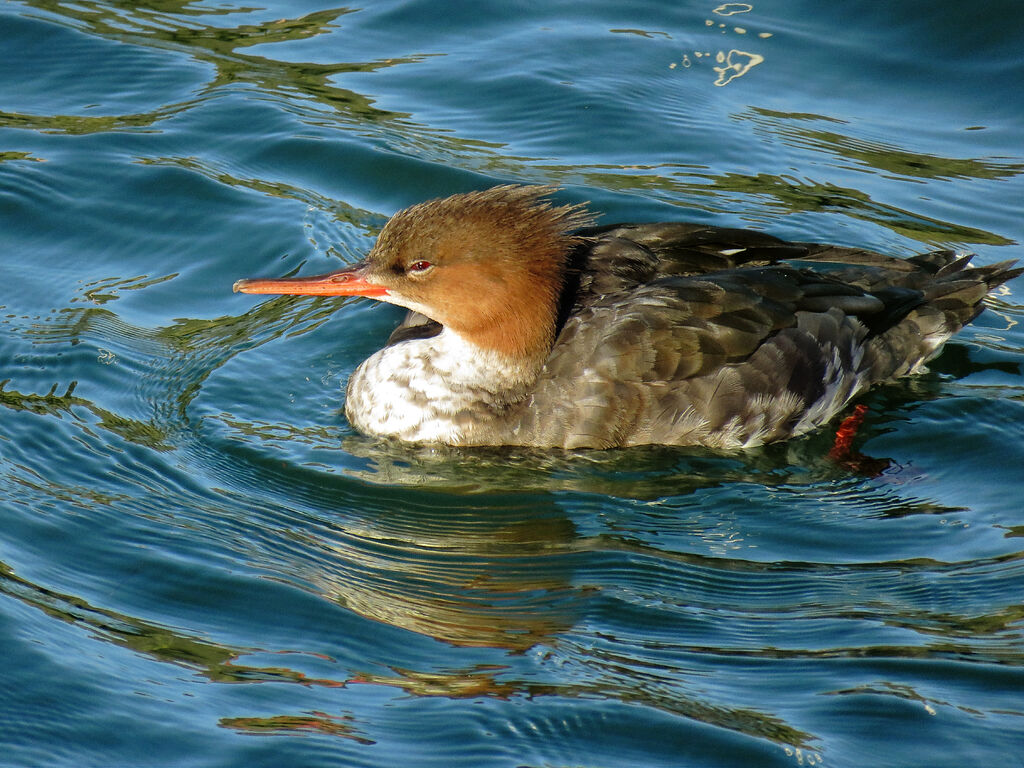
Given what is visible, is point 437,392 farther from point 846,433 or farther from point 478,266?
point 846,433

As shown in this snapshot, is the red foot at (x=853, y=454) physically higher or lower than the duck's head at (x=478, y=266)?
lower

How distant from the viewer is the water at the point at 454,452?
4996 millimetres

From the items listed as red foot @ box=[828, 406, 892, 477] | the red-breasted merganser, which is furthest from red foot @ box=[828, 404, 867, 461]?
the red-breasted merganser

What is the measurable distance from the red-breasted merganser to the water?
20 centimetres

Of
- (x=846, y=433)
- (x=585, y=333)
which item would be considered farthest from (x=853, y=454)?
(x=585, y=333)

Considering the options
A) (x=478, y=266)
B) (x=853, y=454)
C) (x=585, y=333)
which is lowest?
(x=853, y=454)

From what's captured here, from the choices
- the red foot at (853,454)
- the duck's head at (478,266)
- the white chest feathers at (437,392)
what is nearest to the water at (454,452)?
the red foot at (853,454)

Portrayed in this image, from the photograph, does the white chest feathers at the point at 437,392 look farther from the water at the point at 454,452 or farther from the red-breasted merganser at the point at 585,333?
the water at the point at 454,452

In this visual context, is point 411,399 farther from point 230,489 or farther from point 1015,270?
point 1015,270

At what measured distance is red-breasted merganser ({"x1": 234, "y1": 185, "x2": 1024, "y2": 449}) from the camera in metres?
6.92

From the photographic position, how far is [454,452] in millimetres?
7168

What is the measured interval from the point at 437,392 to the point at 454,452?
34cm

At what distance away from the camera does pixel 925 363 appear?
7.94 m

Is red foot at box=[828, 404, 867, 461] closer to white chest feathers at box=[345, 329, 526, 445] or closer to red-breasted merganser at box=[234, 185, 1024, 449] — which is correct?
red-breasted merganser at box=[234, 185, 1024, 449]
